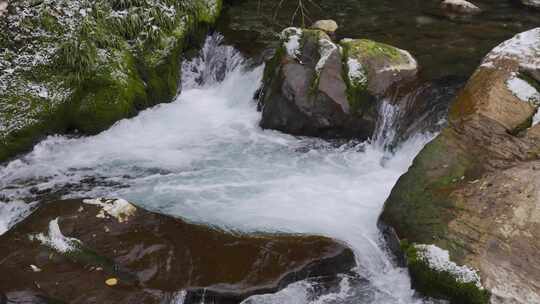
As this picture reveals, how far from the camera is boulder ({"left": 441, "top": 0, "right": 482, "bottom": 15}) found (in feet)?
35.4

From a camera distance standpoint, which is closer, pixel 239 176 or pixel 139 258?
pixel 139 258

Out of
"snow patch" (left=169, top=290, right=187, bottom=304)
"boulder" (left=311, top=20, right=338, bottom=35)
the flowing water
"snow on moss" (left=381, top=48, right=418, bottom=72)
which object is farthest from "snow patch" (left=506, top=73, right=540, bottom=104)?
"boulder" (left=311, top=20, right=338, bottom=35)

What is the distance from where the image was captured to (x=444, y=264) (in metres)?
4.37

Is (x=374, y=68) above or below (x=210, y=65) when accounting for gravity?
above

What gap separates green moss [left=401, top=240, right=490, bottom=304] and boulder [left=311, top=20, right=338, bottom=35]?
5880mm

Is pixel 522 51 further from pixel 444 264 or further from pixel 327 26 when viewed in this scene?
pixel 327 26

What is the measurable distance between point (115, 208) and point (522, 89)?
183 inches

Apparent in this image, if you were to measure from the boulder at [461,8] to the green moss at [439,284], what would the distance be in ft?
25.2

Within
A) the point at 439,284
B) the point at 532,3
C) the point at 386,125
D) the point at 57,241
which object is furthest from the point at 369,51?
the point at 532,3

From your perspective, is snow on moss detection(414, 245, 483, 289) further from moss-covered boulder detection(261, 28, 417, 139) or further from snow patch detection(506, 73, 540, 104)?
moss-covered boulder detection(261, 28, 417, 139)

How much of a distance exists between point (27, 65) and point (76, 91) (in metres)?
0.72

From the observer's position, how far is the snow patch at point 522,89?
5.77 metres

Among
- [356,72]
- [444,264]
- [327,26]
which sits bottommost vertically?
[444,264]

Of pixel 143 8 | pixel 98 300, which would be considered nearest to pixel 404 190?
pixel 98 300
